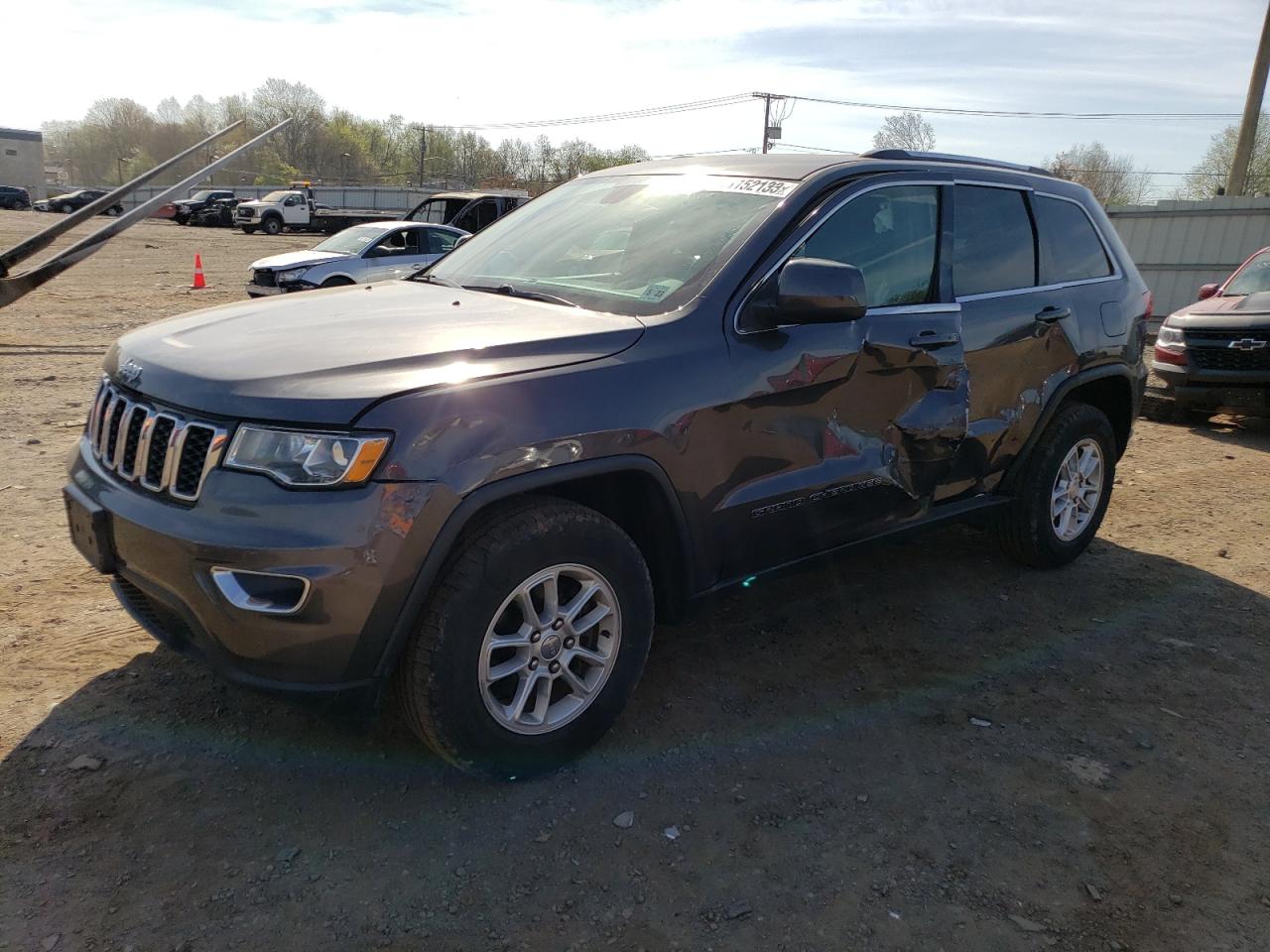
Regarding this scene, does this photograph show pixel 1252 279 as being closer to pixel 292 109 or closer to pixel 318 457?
pixel 318 457

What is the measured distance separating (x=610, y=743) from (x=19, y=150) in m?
99.6

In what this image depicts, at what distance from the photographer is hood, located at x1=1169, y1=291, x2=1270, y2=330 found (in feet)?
28.3

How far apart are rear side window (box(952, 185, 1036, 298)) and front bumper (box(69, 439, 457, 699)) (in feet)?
8.85

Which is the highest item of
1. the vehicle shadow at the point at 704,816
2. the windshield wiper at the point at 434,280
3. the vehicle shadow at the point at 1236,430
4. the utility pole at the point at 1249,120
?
the utility pole at the point at 1249,120

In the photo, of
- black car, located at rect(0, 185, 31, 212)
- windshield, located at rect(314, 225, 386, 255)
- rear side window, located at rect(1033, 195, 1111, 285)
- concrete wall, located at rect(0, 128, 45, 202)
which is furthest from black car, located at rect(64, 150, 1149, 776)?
concrete wall, located at rect(0, 128, 45, 202)

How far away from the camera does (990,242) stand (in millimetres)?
4285

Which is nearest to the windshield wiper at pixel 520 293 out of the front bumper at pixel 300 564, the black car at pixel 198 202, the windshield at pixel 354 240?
the front bumper at pixel 300 564

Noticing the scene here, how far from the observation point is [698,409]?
9.87 feet

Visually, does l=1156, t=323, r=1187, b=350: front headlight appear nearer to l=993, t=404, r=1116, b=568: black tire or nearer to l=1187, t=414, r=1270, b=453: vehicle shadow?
l=1187, t=414, r=1270, b=453: vehicle shadow

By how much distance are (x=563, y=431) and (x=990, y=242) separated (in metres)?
2.58

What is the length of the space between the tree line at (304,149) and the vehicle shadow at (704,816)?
2979 inches

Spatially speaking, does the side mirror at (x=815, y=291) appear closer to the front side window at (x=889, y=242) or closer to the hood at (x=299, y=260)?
the front side window at (x=889, y=242)

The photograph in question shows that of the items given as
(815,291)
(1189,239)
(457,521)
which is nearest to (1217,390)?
(815,291)

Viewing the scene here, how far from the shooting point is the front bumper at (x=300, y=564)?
2.37 m
